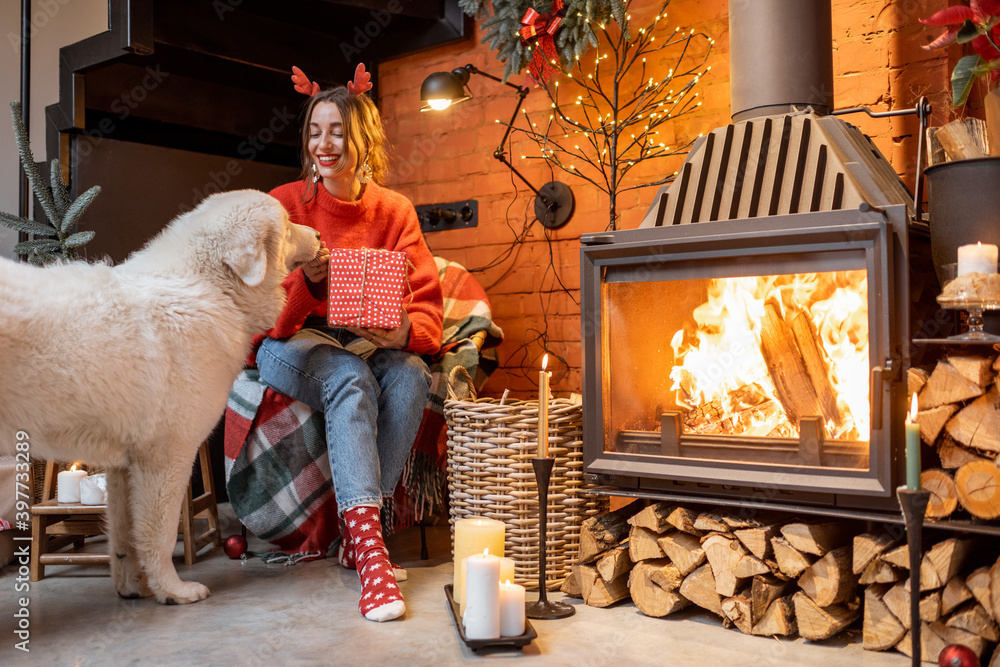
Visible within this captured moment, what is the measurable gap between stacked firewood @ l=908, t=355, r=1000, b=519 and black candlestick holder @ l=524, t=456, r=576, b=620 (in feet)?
2.52

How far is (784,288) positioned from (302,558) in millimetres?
1571

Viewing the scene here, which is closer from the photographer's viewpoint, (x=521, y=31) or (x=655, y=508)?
(x=655, y=508)

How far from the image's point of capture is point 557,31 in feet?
8.34

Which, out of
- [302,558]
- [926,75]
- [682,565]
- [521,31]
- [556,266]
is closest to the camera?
[682,565]

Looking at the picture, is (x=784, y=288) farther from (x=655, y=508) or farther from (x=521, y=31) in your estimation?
(x=521, y=31)

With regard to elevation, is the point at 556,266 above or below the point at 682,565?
above

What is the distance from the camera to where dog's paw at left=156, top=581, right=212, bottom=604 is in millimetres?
1928

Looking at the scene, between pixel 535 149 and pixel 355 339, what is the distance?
1077 mm

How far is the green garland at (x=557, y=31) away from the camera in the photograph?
8.05ft

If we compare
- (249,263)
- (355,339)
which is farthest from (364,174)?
(249,263)

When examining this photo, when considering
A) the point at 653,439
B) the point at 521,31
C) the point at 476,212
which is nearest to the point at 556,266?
the point at 476,212

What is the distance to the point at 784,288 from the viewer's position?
1.85 m

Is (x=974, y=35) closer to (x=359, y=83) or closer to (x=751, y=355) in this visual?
(x=751, y=355)

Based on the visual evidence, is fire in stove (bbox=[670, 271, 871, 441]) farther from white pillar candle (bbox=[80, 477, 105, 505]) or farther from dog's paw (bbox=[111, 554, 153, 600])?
white pillar candle (bbox=[80, 477, 105, 505])
